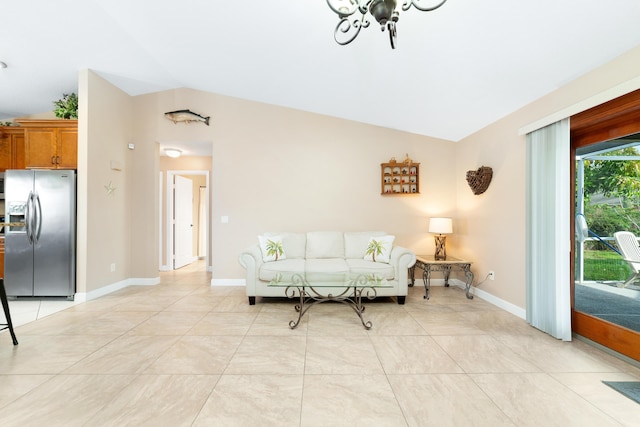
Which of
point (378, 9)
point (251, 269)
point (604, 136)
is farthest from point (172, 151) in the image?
point (604, 136)

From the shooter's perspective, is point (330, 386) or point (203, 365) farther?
point (203, 365)

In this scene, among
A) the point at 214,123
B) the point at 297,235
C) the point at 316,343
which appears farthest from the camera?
the point at 214,123

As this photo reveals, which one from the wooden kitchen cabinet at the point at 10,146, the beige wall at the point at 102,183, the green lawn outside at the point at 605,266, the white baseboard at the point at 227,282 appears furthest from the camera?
the white baseboard at the point at 227,282

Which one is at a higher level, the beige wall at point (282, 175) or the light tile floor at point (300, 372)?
the beige wall at point (282, 175)

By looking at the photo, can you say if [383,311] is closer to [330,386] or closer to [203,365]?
[330,386]

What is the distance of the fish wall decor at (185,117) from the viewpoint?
4.48 metres

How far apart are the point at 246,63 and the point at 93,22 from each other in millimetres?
1634

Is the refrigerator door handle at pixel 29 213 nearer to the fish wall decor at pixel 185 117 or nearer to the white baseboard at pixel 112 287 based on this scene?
the white baseboard at pixel 112 287

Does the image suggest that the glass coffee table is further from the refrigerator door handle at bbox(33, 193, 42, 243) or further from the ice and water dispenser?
the ice and water dispenser

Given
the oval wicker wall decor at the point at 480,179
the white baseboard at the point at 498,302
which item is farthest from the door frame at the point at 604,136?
the oval wicker wall decor at the point at 480,179

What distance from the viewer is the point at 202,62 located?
3746mm

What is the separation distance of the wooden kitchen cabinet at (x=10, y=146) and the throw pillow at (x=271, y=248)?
3.99m

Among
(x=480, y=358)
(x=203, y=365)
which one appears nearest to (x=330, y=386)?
(x=203, y=365)

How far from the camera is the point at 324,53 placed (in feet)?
9.93
